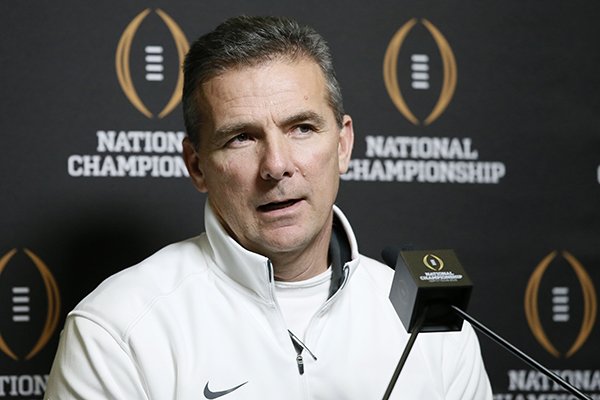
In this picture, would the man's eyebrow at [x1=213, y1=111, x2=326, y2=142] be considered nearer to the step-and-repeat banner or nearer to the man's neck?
the man's neck

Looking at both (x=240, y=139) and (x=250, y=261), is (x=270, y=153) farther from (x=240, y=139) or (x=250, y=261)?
(x=250, y=261)

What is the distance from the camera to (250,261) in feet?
4.82

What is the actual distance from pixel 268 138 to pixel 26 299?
27.9 inches

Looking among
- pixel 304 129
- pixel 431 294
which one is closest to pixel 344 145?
pixel 304 129

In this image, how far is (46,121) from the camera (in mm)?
1812

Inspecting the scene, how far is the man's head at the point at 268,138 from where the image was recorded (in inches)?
56.9

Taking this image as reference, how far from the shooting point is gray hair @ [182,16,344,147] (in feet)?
4.84

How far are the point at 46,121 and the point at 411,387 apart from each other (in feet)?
2.98

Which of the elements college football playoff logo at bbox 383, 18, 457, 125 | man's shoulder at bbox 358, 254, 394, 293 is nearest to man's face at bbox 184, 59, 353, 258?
man's shoulder at bbox 358, 254, 394, 293

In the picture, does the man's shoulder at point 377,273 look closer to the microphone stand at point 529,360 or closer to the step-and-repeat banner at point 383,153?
the step-and-repeat banner at point 383,153

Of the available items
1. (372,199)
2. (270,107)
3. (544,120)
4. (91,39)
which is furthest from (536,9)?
(91,39)

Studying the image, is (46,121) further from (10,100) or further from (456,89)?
(456,89)

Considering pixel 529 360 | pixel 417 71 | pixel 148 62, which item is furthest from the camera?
pixel 417 71

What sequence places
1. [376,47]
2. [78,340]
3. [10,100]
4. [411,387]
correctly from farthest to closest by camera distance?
[376,47], [10,100], [411,387], [78,340]
